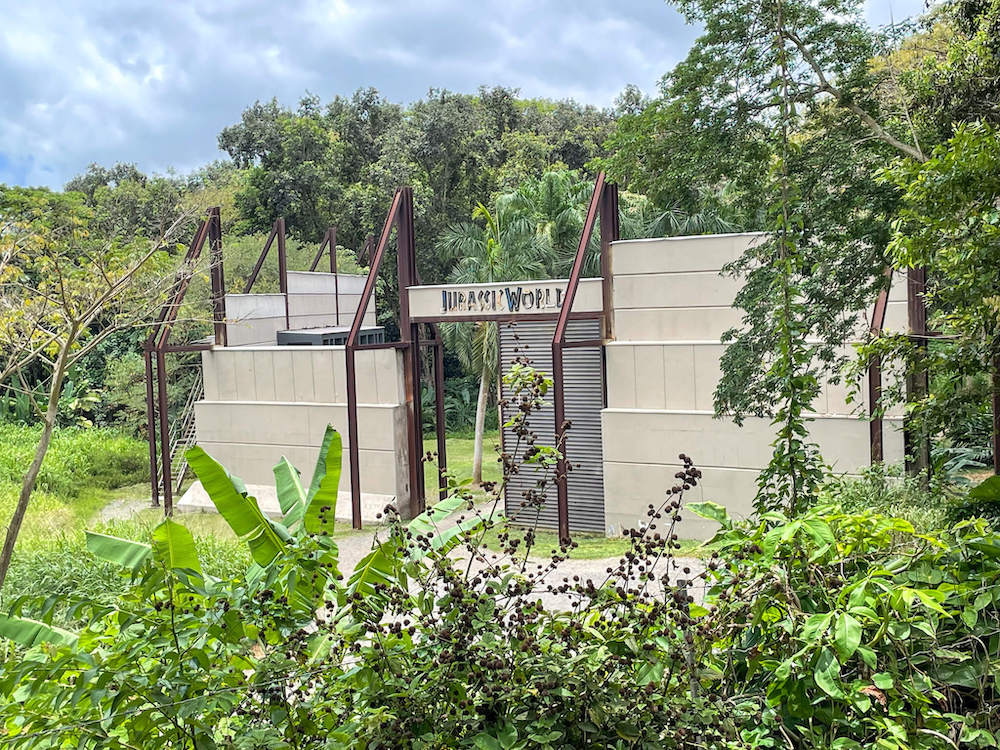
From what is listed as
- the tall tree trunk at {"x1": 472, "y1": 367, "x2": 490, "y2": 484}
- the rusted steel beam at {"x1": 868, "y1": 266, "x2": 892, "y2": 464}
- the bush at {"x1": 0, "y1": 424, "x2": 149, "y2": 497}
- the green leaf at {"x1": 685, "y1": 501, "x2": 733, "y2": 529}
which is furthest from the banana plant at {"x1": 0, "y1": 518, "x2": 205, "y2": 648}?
the bush at {"x1": 0, "y1": 424, "x2": 149, "y2": 497}

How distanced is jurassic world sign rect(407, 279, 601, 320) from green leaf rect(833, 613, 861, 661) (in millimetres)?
10356

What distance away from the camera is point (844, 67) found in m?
9.20

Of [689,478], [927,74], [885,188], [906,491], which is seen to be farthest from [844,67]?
[689,478]

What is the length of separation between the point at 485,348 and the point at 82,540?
8.19 meters

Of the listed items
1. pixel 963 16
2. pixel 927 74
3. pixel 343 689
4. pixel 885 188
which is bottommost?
pixel 343 689

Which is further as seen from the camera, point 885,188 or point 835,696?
point 885,188

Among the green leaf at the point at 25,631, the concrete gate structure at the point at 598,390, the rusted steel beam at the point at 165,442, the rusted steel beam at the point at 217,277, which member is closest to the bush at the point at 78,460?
the rusted steel beam at the point at 165,442

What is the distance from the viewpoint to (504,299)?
12.8 m

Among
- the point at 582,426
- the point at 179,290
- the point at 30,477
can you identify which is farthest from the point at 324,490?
the point at 179,290

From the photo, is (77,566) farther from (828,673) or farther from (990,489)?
(828,673)

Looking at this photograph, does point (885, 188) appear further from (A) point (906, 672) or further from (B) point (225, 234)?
(B) point (225, 234)

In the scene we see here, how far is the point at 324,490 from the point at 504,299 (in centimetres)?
1004

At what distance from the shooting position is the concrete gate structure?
1152cm

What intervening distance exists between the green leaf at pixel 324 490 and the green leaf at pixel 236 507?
13 centimetres
